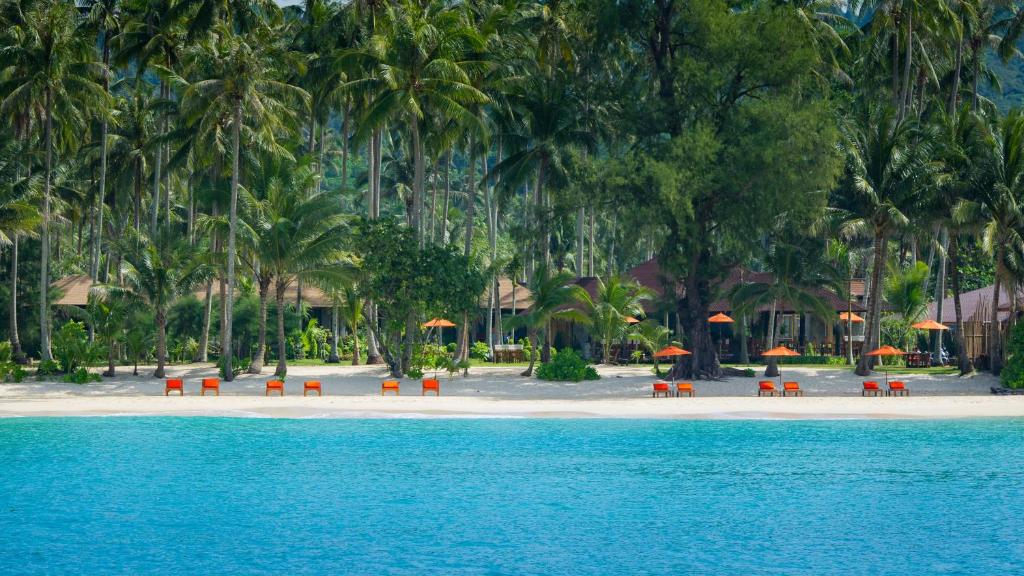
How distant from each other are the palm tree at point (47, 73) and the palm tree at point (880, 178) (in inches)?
1093

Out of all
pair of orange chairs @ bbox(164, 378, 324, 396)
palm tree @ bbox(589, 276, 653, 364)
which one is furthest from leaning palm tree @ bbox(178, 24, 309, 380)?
palm tree @ bbox(589, 276, 653, 364)

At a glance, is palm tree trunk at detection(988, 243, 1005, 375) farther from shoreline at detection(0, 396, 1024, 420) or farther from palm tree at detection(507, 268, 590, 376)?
palm tree at detection(507, 268, 590, 376)

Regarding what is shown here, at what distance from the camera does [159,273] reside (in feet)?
118

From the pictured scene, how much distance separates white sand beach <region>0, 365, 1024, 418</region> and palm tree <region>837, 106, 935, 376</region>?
5.18 metres

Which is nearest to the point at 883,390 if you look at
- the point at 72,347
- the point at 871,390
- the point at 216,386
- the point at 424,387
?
the point at 871,390

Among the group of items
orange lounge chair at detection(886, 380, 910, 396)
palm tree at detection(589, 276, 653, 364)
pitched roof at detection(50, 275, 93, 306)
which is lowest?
orange lounge chair at detection(886, 380, 910, 396)

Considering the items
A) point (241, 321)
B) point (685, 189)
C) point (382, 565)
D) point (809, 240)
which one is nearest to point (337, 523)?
point (382, 565)

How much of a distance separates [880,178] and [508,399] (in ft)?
52.6

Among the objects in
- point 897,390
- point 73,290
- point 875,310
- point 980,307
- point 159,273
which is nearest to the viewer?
point 897,390

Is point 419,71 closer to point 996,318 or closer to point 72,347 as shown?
point 72,347

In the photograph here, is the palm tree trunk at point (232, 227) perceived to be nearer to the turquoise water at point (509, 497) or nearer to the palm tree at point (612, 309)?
the turquoise water at point (509, 497)

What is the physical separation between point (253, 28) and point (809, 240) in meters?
26.8

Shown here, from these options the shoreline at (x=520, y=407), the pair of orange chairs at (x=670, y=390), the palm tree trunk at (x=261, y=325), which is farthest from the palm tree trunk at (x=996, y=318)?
the palm tree trunk at (x=261, y=325)

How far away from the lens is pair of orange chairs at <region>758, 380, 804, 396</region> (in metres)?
32.4
